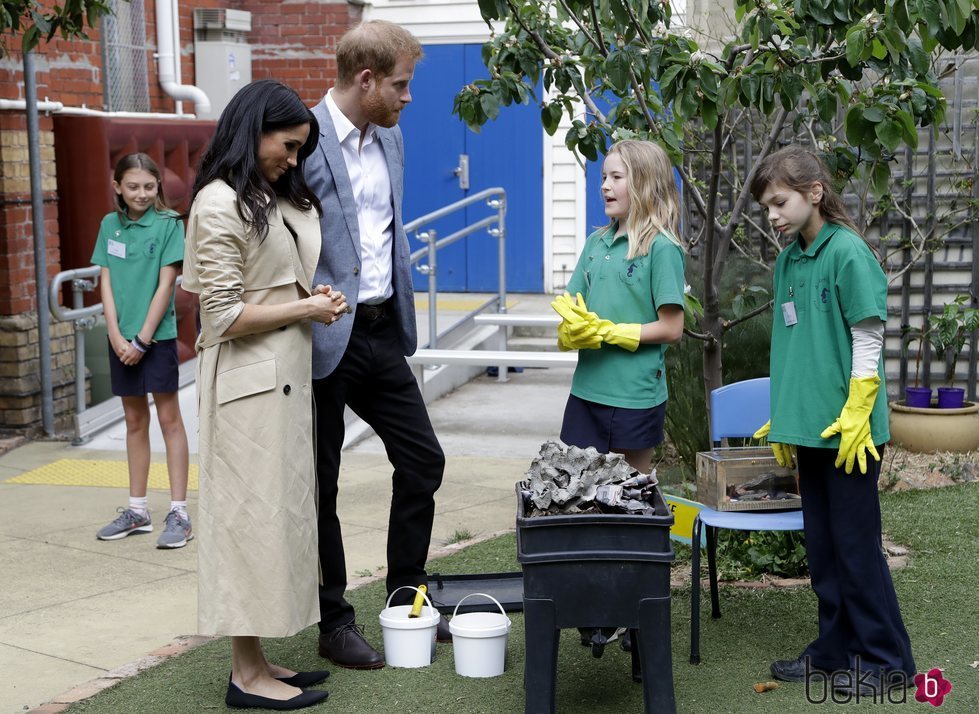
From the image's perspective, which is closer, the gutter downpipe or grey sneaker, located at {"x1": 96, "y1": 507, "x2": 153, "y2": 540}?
grey sneaker, located at {"x1": 96, "y1": 507, "x2": 153, "y2": 540}

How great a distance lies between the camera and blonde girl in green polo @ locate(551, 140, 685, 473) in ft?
13.8

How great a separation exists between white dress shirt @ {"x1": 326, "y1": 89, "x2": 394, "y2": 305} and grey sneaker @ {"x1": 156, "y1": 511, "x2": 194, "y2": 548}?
2.09 meters

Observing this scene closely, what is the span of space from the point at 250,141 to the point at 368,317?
2.55 ft

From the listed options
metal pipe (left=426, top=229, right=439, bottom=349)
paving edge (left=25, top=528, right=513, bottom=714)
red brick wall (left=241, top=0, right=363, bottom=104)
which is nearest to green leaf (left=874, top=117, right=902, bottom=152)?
paving edge (left=25, top=528, right=513, bottom=714)

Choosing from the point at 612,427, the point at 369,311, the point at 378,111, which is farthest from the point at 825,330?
the point at 378,111

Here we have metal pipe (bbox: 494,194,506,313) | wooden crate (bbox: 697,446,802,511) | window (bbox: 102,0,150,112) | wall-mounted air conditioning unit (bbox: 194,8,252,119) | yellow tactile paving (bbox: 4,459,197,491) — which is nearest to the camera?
wooden crate (bbox: 697,446,802,511)

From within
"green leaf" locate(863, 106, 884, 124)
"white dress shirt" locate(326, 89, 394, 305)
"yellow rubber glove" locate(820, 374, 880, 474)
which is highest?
"green leaf" locate(863, 106, 884, 124)

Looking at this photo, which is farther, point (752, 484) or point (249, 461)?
point (752, 484)

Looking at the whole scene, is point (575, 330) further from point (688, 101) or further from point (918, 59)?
point (918, 59)

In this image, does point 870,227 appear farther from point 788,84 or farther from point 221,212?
point 221,212

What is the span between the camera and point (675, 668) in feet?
13.4

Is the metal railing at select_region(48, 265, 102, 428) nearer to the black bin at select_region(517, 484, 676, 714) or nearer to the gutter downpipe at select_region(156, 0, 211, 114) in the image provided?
the gutter downpipe at select_region(156, 0, 211, 114)

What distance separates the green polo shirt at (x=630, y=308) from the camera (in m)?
4.21

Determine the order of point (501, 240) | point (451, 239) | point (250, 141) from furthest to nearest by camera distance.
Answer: point (501, 240)
point (451, 239)
point (250, 141)
